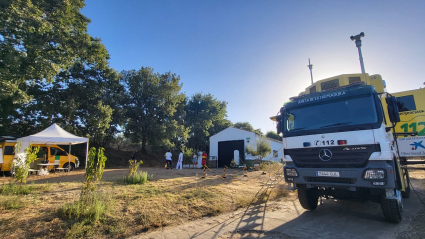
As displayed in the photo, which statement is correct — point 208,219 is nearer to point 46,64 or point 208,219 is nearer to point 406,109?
point 406,109

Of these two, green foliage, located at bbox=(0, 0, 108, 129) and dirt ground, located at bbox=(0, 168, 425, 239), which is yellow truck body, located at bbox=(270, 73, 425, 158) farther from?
green foliage, located at bbox=(0, 0, 108, 129)

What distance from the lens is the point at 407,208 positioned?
6.12m

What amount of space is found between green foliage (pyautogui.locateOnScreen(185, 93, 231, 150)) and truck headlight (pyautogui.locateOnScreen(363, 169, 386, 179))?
2951cm

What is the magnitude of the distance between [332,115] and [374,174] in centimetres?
154

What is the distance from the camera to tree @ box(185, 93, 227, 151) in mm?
33812

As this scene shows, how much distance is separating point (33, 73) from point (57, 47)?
3186mm

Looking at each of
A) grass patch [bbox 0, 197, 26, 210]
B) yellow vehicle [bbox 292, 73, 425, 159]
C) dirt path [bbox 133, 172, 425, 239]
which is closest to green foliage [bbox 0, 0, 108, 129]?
grass patch [bbox 0, 197, 26, 210]

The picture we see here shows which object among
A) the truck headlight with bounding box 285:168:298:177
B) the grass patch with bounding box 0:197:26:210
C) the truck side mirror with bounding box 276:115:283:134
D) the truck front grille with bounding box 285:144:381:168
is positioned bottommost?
the grass patch with bounding box 0:197:26:210

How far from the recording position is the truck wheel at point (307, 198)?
5.70 meters

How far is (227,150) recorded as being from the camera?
990 inches

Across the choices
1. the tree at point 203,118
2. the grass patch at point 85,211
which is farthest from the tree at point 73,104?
the grass patch at point 85,211

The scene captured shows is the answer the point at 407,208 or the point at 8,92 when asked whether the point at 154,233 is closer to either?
the point at 407,208

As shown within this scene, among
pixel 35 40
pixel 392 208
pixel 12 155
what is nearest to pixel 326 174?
pixel 392 208

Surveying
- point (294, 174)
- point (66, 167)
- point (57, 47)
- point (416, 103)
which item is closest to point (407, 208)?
point (416, 103)
